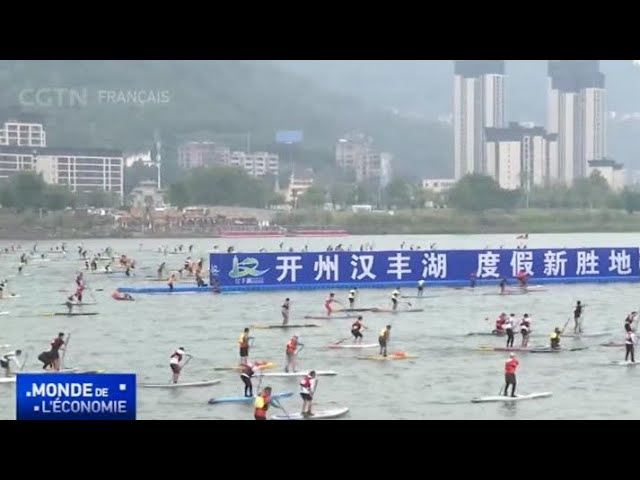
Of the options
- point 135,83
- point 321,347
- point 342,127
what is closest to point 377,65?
point 342,127

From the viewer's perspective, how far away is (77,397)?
807cm

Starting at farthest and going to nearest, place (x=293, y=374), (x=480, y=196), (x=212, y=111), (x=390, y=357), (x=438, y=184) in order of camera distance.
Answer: (x=212, y=111), (x=438, y=184), (x=480, y=196), (x=390, y=357), (x=293, y=374)

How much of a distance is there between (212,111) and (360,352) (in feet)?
261

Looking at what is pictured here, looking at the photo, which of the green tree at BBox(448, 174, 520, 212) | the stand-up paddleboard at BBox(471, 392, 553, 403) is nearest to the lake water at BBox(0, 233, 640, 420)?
the stand-up paddleboard at BBox(471, 392, 553, 403)

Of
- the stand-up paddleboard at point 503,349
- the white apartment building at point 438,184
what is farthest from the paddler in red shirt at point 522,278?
the white apartment building at point 438,184

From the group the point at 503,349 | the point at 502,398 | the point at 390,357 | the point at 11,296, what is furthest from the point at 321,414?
the point at 11,296

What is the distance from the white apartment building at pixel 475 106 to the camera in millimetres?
78438

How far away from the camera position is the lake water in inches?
508

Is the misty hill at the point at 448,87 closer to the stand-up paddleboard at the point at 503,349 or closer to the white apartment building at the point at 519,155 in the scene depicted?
the white apartment building at the point at 519,155

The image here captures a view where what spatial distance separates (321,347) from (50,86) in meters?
71.9

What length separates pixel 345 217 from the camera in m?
66.5

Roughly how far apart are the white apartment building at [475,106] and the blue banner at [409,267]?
151ft

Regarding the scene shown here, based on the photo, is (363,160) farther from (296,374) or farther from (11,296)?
(296,374)
